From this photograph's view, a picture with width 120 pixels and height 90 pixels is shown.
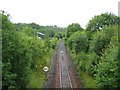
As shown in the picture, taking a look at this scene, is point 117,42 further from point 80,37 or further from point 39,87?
point 80,37

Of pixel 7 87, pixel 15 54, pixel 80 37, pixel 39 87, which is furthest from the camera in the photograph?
pixel 80 37

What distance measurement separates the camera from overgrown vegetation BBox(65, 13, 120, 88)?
73.2 feet

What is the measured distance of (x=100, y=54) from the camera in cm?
3562

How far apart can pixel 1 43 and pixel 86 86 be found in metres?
12.9

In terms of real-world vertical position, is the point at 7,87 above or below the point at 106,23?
below

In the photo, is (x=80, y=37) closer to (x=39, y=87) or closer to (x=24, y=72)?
(x=39, y=87)

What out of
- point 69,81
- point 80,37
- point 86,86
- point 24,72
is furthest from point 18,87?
point 80,37

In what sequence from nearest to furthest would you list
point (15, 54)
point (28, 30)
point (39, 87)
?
point (15, 54)
point (39, 87)
point (28, 30)

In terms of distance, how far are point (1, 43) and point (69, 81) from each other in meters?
15.0

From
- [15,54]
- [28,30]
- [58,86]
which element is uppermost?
[28,30]

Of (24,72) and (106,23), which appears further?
(106,23)

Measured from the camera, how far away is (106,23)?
48469 mm

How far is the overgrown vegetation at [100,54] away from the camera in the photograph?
2231 cm

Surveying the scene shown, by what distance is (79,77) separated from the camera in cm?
3719
